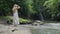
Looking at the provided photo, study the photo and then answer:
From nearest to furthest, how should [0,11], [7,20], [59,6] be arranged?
[7,20] < [0,11] < [59,6]

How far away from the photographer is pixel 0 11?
33.1 m

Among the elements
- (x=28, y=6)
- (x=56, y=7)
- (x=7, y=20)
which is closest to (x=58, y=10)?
(x=56, y=7)

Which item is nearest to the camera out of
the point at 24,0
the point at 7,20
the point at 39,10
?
the point at 7,20

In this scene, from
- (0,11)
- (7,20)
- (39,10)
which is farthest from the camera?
(39,10)

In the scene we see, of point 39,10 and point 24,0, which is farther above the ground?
point 24,0

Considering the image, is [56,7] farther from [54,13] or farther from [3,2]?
[3,2]

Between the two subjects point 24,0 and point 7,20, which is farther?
point 24,0

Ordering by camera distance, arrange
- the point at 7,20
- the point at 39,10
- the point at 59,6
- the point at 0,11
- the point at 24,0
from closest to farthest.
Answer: the point at 7,20 → the point at 0,11 → the point at 24,0 → the point at 59,6 → the point at 39,10

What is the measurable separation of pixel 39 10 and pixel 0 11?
22605 millimetres

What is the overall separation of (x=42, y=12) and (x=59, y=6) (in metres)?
14.5

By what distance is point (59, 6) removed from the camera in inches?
1692

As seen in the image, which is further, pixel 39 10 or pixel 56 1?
pixel 39 10

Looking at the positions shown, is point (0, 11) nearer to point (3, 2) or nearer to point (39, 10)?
point (3, 2)

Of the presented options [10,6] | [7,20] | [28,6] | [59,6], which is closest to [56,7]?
[59,6]
